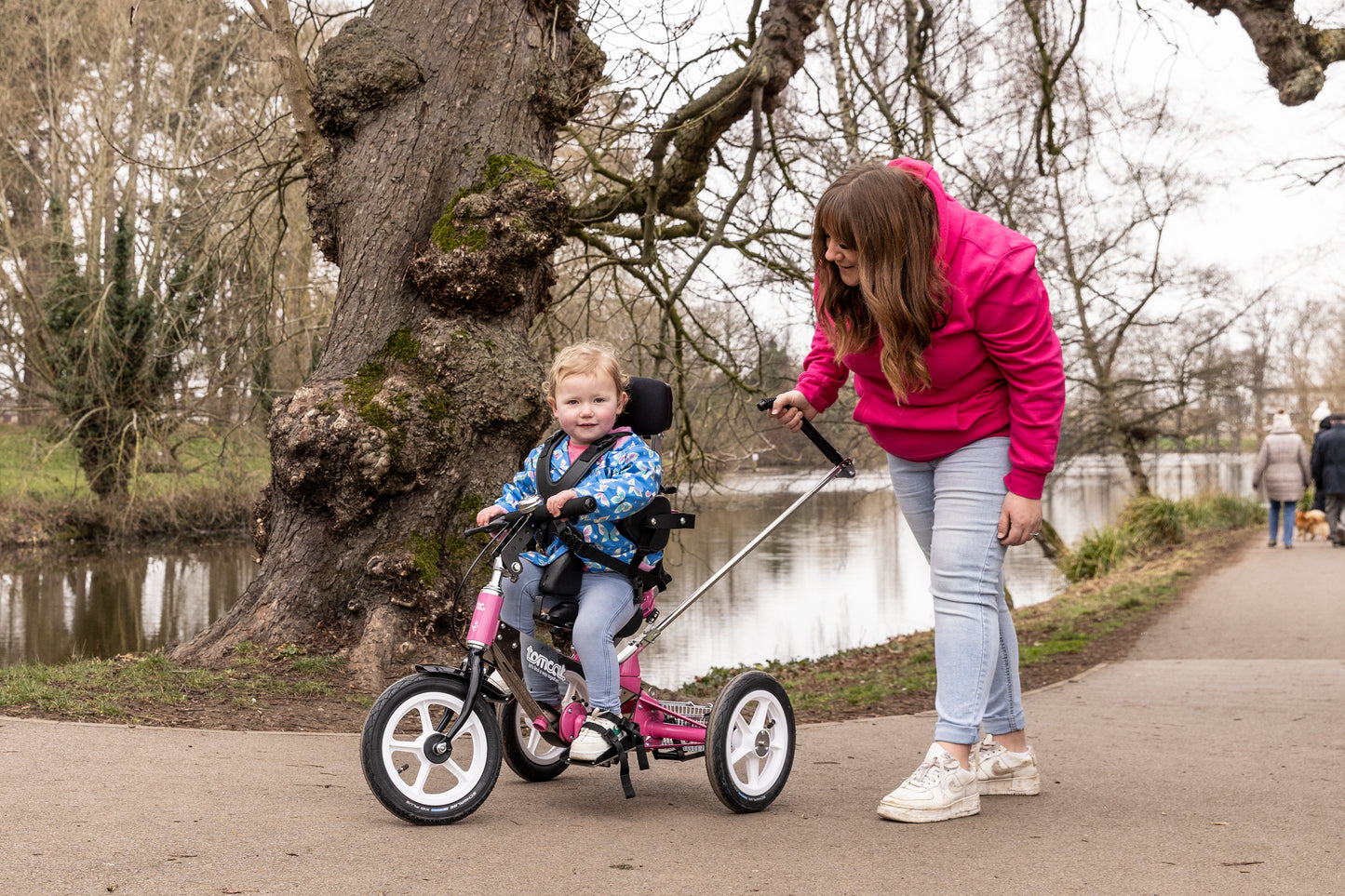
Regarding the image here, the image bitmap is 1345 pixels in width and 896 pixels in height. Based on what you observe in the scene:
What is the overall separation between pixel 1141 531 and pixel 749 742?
1569 centimetres

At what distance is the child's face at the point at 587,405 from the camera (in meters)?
3.59

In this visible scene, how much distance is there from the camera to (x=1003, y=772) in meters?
3.74

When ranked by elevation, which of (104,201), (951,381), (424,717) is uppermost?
(104,201)

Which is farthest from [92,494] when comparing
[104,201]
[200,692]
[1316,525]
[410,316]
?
[1316,525]

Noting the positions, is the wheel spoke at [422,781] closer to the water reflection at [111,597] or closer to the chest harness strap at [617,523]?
the chest harness strap at [617,523]

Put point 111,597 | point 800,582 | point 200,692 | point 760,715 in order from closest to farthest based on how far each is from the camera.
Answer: point 760,715 < point 200,692 < point 111,597 < point 800,582

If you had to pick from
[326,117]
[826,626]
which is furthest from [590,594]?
[826,626]

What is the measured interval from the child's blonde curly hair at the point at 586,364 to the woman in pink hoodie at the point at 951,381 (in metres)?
0.65

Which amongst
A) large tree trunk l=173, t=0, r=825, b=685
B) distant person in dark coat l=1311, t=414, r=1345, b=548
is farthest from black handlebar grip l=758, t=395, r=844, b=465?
distant person in dark coat l=1311, t=414, r=1345, b=548

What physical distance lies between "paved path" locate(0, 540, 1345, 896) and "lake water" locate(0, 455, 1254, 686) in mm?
4583

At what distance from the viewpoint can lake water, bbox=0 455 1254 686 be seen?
1188cm

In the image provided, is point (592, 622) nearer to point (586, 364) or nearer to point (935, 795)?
point (586, 364)

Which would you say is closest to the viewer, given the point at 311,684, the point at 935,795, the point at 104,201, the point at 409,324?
the point at 935,795

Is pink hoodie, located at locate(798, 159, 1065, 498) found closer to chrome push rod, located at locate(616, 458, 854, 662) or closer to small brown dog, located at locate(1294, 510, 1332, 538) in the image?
chrome push rod, located at locate(616, 458, 854, 662)
